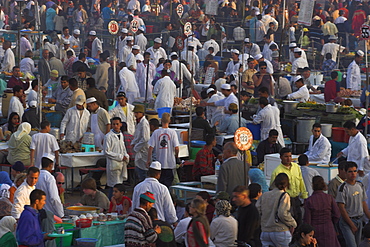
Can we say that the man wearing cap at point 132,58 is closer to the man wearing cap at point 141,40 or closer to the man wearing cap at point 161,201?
the man wearing cap at point 141,40

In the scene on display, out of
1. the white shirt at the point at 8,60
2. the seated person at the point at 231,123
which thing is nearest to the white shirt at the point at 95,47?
the white shirt at the point at 8,60

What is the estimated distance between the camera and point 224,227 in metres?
10.8

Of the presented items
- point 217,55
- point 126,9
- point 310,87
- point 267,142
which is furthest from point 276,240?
point 126,9

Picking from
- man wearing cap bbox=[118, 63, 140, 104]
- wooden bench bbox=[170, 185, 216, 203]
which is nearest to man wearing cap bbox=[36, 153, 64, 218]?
wooden bench bbox=[170, 185, 216, 203]

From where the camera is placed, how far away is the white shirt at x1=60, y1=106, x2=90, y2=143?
17391 mm

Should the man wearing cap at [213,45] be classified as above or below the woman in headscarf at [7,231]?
above

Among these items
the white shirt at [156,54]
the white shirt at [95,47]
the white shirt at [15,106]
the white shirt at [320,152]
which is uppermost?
the white shirt at [95,47]

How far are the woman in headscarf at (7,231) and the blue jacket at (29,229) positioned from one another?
243mm

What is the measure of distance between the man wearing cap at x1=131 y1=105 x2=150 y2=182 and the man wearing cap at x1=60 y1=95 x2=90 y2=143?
145 cm

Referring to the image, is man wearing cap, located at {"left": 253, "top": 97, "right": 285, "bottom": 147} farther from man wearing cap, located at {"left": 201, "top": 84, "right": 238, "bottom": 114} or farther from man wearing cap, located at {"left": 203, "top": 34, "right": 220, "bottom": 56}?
man wearing cap, located at {"left": 203, "top": 34, "right": 220, "bottom": 56}

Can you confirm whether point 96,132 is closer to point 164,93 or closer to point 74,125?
point 74,125

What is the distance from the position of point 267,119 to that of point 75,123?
388cm

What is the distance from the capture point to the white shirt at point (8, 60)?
26.2 meters

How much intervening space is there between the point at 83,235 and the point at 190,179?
18.0 ft
